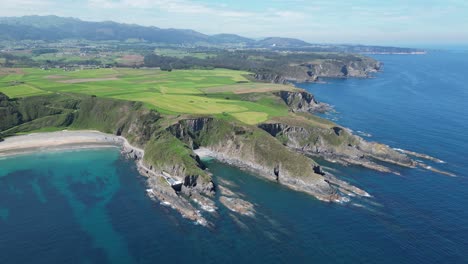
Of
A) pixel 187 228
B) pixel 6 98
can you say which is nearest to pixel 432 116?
pixel 187 228

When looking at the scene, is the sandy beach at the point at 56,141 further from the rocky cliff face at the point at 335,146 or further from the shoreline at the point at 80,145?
the rocky cliff face at the point at 335,146

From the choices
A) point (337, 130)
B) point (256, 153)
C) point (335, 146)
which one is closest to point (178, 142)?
point (256, 153)

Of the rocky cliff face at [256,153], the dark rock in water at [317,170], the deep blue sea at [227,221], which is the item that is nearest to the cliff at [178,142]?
the rocky cliff face at [256,153]

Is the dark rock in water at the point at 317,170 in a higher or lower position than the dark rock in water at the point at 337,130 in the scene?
lower

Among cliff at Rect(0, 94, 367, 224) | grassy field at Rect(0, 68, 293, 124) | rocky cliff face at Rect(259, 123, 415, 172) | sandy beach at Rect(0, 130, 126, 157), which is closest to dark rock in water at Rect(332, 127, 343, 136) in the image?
rocky cliff face at Rect(259, 123, 415, 172)

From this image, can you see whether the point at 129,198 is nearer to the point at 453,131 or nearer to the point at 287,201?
the point at 287,201

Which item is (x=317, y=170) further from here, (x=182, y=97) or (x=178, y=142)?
(x=182, y=97)

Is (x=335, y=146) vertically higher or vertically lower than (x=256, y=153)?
lower
